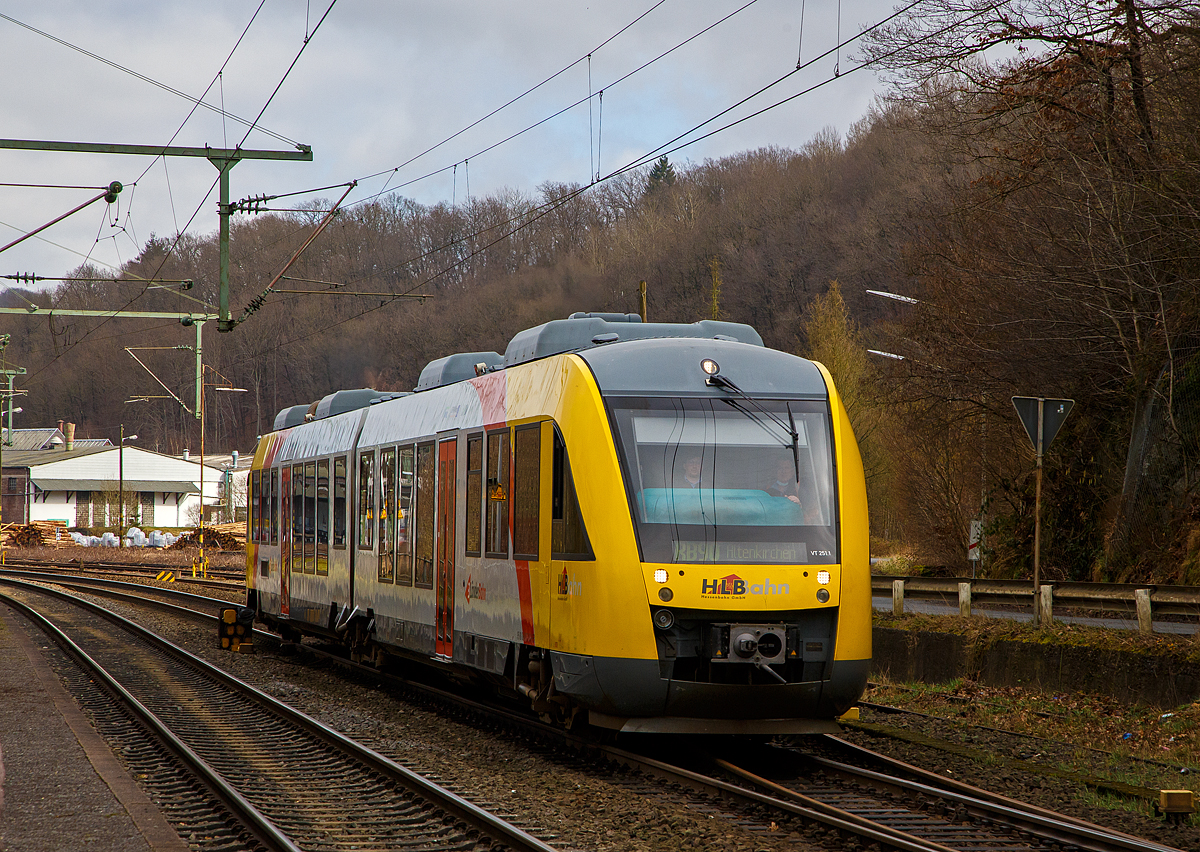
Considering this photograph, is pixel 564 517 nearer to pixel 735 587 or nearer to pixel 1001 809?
pixel 735 587

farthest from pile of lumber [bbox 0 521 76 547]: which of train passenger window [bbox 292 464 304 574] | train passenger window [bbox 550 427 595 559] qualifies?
train passenger window [bbox 550 427 595 559]

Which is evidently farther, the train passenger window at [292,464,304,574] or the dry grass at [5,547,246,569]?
the dry grass at [5,547,246,569]

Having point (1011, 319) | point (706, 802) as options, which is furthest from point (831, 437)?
point (1011, 319)

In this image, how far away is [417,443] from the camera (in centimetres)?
1395

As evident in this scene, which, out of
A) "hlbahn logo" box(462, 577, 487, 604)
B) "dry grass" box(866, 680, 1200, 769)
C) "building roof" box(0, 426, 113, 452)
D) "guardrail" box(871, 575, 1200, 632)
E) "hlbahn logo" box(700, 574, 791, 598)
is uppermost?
"building roof" box(0, 426, 113, 452)

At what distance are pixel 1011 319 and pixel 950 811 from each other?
1361cm

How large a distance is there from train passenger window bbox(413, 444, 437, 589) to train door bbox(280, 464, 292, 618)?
671 centimetres

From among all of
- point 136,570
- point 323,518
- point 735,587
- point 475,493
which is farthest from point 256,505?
point 136,570

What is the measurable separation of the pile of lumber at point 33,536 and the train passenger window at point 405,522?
189 feet

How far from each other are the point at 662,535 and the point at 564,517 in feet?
2.88

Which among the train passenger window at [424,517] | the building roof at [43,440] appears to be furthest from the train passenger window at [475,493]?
the building roof at [43,440]

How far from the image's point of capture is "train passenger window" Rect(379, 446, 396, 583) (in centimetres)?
1462

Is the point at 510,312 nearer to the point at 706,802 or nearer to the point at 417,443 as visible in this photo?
the point at 417,443

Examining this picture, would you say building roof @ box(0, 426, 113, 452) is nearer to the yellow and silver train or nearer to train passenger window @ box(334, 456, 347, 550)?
train passenger window @ box(334, 456, 347, 550)
